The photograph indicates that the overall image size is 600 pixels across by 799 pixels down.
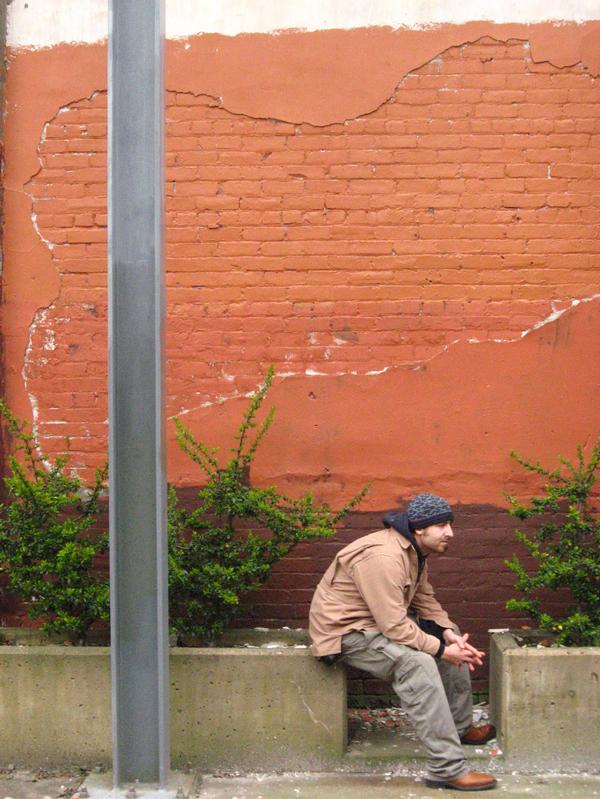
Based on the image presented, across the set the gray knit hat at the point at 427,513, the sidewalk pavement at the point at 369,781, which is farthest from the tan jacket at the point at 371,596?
the sidewalk pavement at the point at 369,781

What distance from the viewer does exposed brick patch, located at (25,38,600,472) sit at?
5801 millimetres

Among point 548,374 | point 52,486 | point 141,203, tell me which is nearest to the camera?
point 141,203

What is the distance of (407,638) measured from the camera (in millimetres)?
4820

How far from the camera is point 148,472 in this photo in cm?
443

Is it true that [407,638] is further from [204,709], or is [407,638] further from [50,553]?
[50,553]

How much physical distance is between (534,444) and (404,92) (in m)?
2.14

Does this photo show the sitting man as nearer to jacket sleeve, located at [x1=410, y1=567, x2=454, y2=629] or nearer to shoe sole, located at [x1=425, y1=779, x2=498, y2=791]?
shoe sole, located at [x1=425, y1=779, x2=498, y2=791]

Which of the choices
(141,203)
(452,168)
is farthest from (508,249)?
(141,203)

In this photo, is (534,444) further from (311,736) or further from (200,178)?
(200,178)

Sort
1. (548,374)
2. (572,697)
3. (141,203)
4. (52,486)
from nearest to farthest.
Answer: (141,203)
(572,697)
(52,486)
(548,374)

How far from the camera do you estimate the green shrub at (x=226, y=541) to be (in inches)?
207

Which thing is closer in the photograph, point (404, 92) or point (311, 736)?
point (311, 736)

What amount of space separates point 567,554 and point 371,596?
1184 mm

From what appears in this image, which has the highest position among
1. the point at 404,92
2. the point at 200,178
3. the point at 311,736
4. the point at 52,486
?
the point at 404,92
